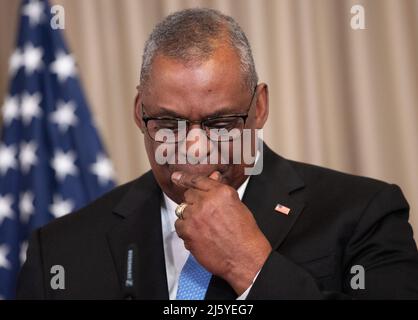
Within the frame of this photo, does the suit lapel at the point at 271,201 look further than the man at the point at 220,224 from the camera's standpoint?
Yes

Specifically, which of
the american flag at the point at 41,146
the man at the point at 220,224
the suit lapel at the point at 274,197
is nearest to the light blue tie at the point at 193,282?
the man at the point at 220,224

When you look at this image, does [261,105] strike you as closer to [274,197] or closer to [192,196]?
[274,197]

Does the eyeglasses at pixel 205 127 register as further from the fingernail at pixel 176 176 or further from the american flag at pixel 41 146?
the american flag at pixel 41 146

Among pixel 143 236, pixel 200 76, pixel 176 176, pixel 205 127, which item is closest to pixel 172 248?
pixel 143 236

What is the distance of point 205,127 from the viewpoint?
1.76 m

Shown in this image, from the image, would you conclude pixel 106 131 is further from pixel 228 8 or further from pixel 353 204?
pixel 353 204

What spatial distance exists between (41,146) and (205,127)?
1493mm

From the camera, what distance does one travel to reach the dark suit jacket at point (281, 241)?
5.50 feet

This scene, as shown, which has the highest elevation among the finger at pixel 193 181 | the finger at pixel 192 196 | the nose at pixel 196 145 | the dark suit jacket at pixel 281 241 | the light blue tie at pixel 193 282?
the nose at pixel 196 145

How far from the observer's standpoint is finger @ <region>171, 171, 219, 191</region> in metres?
1.71

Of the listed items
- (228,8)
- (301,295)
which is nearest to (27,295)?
(301,295)

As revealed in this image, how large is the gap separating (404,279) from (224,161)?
1.66 ft

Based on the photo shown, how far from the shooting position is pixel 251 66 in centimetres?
186

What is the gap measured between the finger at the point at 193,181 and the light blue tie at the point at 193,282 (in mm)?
A: 216
